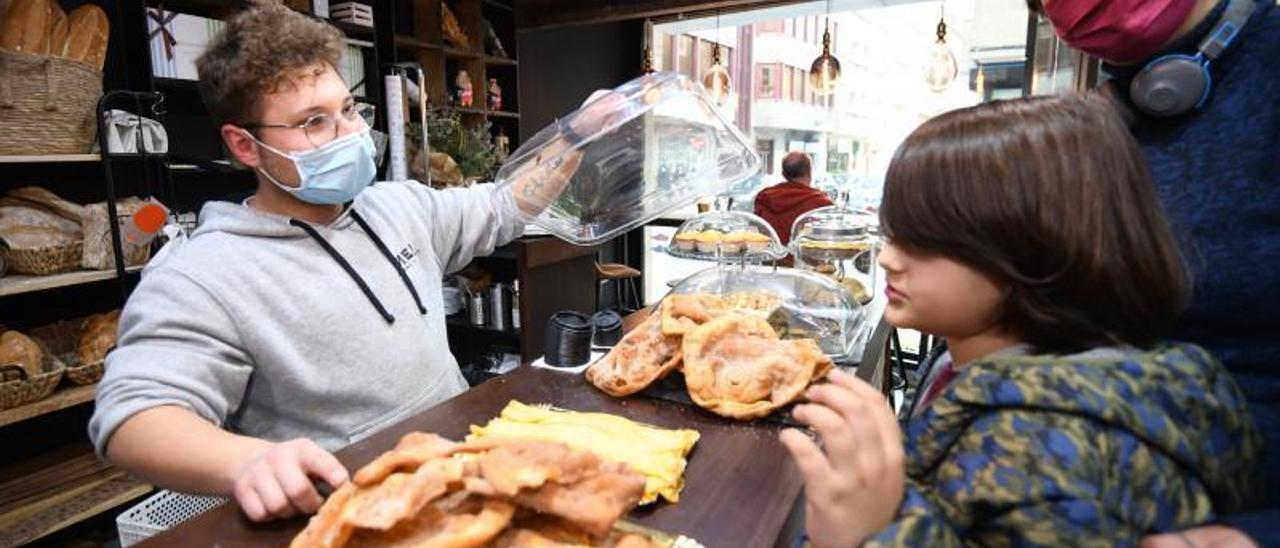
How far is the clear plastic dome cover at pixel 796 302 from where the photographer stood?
1723 mm

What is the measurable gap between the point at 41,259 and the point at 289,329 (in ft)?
6.34

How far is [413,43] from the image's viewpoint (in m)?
4.28

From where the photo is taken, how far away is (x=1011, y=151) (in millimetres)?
740

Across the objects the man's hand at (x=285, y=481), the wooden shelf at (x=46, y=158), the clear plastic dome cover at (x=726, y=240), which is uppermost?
the wooden shelf at (x=46, y=158)

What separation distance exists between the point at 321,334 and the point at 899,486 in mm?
1150

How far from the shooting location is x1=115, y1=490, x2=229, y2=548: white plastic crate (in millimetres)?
1315

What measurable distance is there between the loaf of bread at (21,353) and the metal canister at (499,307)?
2003 mm

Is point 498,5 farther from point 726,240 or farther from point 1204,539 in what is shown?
point 1204,539

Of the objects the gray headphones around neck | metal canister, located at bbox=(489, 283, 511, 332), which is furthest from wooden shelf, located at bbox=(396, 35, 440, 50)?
the gray headphones around neck

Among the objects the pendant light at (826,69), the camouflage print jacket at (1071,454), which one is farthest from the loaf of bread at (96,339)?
the pendant light at (826,69)

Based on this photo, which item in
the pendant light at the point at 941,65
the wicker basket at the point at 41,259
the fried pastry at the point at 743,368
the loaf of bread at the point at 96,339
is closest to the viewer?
the fried pastry at the point at 743,368

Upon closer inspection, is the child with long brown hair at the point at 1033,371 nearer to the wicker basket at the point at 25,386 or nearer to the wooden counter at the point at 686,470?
the wooden counter at the point at 686,470

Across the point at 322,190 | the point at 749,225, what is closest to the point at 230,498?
the point at 322,190

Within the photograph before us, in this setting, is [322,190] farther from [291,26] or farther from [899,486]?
[899,486]
